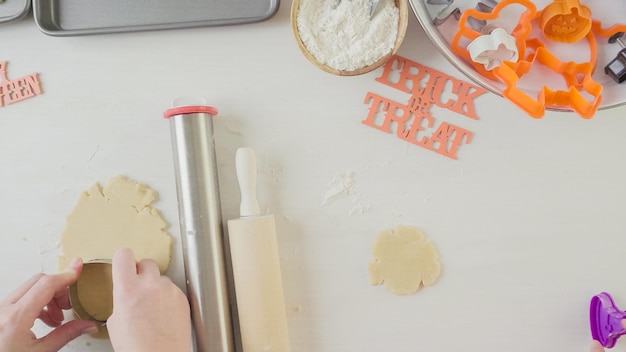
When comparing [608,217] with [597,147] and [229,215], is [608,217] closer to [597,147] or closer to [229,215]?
[597,147]

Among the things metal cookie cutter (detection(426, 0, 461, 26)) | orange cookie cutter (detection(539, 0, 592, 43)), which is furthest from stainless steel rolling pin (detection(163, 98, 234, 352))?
orange cookie cutter (detection(539, 0, 592, 43))

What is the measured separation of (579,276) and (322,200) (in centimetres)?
29

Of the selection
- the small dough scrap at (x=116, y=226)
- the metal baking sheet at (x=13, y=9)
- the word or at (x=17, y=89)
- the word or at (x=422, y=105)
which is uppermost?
the metal baking sheet at (x=13, y=9)

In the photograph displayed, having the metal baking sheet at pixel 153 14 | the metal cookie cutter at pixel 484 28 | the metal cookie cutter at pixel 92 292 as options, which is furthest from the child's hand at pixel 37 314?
the metal cookie cutter at pixel 484 28

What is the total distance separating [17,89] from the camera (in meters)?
0.70

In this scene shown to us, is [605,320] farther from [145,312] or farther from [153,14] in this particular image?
[153,14]

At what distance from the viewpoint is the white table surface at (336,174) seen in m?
0.66

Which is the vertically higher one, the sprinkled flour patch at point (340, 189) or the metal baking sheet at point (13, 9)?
the metal baking sheet at point (13, 9)

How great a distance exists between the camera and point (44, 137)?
2.30 ft

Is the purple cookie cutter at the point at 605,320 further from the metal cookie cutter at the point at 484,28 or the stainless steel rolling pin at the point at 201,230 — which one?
the stainless steel rolling pin at the point at 201,230

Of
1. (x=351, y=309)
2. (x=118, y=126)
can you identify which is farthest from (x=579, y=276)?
(x=118, y=126)

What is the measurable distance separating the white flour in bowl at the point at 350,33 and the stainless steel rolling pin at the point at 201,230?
0.14 meters

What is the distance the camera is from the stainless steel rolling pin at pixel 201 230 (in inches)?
25.1

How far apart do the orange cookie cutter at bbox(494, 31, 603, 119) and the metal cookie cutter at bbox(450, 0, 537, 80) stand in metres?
0.02
